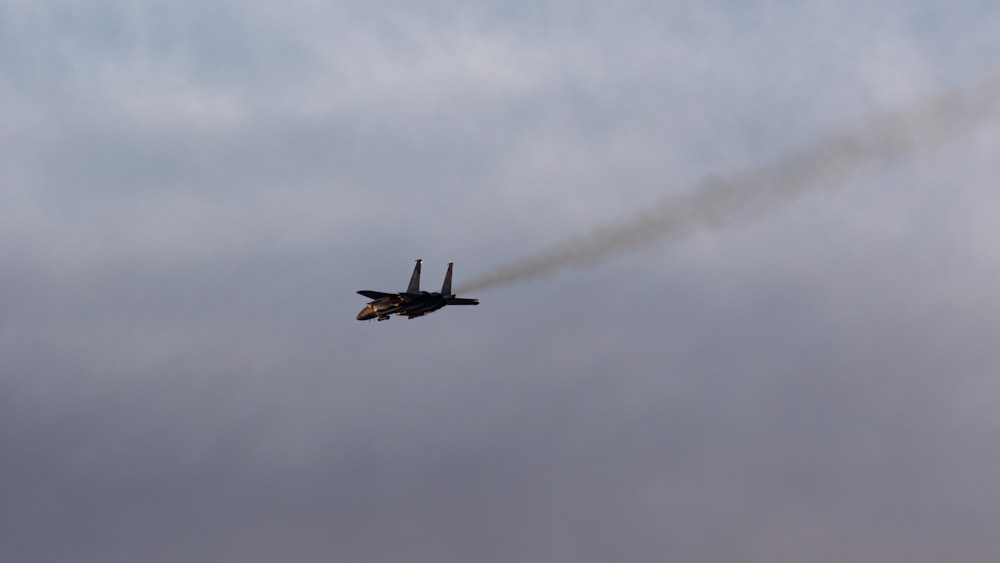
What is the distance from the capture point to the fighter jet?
107625mm

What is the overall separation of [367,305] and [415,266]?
5.06m

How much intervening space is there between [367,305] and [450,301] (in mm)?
9486

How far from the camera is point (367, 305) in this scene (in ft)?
374

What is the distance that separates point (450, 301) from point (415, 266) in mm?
7498

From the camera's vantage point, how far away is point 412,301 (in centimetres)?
10838

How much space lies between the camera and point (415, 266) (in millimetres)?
113812

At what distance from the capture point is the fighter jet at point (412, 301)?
108m

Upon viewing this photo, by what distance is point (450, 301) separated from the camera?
4235 inches
